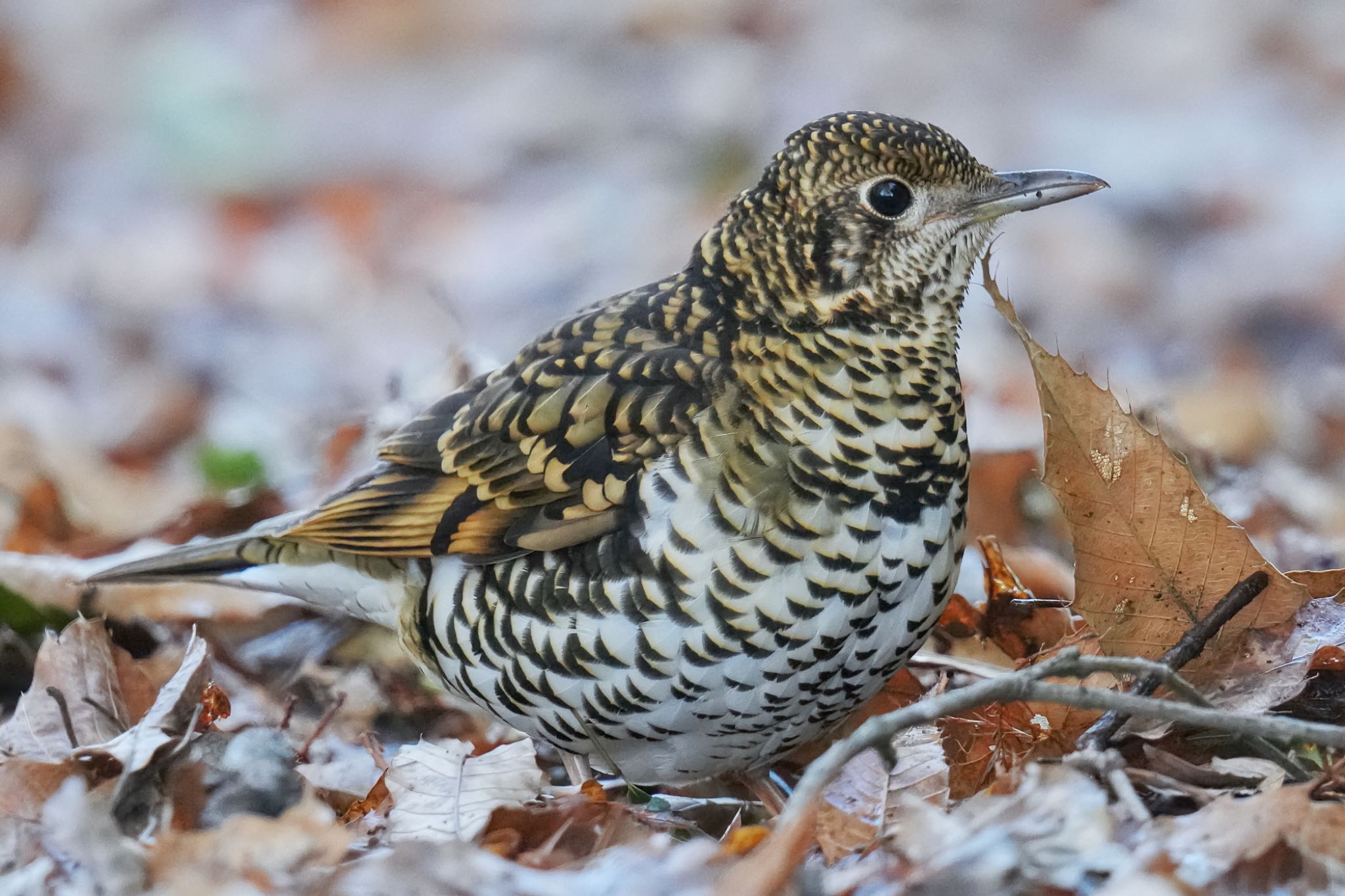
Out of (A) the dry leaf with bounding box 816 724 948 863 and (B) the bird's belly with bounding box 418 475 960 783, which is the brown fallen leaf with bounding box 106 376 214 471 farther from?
(A) the dry leaf with bounding box 816 724 948 863

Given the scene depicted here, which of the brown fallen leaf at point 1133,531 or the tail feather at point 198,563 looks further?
the tail feather at point 198,563

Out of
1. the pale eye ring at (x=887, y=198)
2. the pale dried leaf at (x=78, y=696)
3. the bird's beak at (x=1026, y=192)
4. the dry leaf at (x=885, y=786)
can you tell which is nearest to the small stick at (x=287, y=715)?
the pale dried leaf at (x=78, y=696)

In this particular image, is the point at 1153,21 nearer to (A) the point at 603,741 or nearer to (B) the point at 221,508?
(B) the point at 221,508

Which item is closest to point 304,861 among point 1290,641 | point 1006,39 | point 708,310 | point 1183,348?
point 708,310

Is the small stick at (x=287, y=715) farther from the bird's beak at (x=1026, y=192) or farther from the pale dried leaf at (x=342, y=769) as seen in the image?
the bird's beak at (x=1026, y=192)

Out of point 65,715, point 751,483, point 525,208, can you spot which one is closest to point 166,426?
point 525,208

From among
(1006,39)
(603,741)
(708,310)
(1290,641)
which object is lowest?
(603,741)
